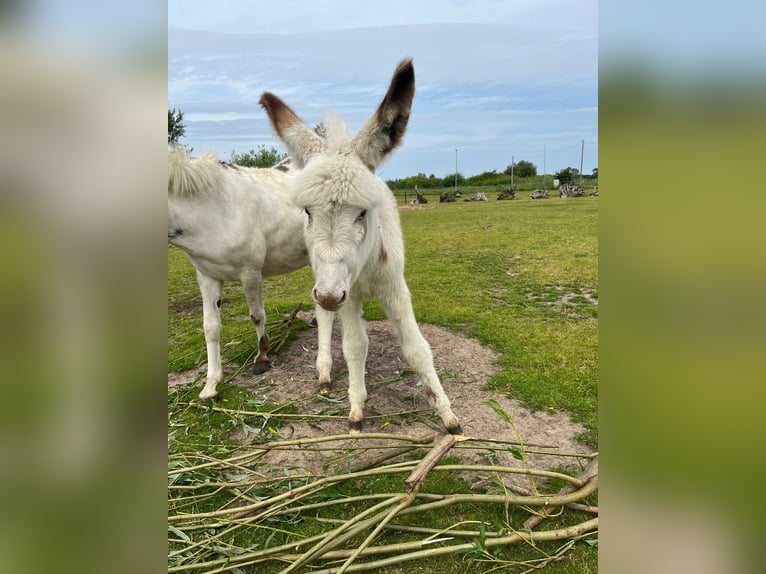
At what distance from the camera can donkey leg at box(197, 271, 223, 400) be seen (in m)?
5.07

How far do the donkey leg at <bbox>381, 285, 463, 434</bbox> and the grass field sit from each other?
64 centimetres

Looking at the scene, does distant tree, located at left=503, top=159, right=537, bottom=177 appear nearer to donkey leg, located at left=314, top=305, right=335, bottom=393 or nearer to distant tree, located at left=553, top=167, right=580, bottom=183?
distant tree, located at left=553, top=167, right=580, bottom=183

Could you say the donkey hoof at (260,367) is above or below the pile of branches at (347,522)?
above

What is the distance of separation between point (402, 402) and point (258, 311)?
223 centimetres

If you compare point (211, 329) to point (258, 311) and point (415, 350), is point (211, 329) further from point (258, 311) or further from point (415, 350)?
point (415, 350)

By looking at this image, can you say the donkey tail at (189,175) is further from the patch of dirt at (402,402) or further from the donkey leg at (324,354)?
the patch of dirt at (402,402)

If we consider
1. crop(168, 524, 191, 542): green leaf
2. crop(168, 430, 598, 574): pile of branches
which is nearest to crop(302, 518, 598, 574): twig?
crop(168, 430, 598, 574): pile of branches

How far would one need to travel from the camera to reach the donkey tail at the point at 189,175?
183 inches

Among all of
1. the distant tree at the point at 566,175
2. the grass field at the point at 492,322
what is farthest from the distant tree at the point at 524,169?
the grass field at the point at 492,322

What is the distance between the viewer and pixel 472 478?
344cm

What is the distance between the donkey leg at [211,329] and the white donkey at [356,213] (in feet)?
6.36

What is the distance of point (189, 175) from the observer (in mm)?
4727
